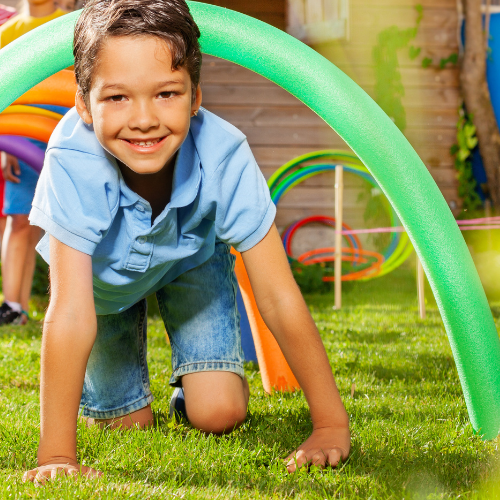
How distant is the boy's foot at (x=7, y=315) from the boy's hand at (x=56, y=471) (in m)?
2.90

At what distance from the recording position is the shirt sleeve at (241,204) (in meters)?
1.60

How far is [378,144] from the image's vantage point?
5.42 feet

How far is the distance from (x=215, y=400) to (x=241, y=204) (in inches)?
26.2

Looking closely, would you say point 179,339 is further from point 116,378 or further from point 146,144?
point 146,144

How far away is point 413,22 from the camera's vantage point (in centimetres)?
726

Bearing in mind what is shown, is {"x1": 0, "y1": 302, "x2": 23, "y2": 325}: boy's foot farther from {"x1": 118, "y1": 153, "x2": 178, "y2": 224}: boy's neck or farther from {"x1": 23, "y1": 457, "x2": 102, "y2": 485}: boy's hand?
{"x1": 23, "y1": 457, "x2": 102, "y2": 485}: boy's hand

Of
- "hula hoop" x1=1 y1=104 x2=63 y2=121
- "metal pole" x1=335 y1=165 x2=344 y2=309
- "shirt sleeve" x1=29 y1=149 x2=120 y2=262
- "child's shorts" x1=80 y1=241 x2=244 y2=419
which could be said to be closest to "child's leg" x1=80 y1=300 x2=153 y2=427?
"child's shorts" x1=80 y1=241 x2=244 y2=419

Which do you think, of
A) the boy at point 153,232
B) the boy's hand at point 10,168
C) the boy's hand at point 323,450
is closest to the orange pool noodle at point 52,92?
the boy at point 153,232

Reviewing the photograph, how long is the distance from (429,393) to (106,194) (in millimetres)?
1446

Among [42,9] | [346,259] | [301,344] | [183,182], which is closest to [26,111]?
[42,9]

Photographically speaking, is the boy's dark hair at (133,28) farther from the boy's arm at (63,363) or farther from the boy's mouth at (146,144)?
the boy's arm at (63,363)

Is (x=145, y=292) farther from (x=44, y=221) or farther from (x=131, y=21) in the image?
(x=131, y=21)

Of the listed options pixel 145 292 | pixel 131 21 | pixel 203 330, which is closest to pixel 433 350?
pixel 203 330

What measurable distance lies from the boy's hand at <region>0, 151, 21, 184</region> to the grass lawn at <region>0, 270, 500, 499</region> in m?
1.66
